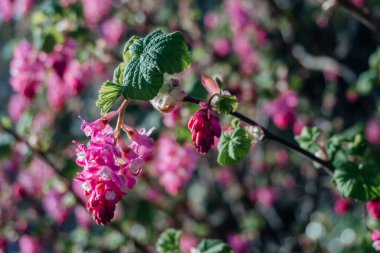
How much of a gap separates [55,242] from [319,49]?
7.67ft

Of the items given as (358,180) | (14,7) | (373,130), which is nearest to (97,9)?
(14,7)

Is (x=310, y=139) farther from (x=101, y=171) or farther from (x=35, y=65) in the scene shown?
(x=35, y=65)

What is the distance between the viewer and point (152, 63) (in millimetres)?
1222

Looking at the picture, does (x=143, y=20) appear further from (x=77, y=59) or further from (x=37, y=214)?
(x=37, y=214)

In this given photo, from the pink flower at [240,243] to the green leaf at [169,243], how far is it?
1.93 m

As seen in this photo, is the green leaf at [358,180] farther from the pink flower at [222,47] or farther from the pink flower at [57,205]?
the pink flower at [222,47]

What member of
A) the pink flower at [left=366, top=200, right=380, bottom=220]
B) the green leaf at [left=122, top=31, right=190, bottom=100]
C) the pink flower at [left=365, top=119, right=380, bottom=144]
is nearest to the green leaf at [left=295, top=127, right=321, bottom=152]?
the pink flower at [left=366, top=200, right=380, bottom=220]

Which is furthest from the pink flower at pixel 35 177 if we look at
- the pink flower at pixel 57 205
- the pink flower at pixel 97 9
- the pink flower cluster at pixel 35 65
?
the pink flower cluster at pixel 35 65

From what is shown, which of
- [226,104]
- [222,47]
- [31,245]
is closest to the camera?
[226,104]

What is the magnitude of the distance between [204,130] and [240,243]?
262 cm

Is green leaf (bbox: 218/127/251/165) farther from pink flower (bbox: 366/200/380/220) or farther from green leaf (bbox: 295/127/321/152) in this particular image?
pink flower (bbox: 366/200/380/220)

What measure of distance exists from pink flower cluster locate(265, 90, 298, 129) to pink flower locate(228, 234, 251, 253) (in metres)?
1.06

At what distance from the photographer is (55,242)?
130 inches

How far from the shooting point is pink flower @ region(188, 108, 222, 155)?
4.26 ft
